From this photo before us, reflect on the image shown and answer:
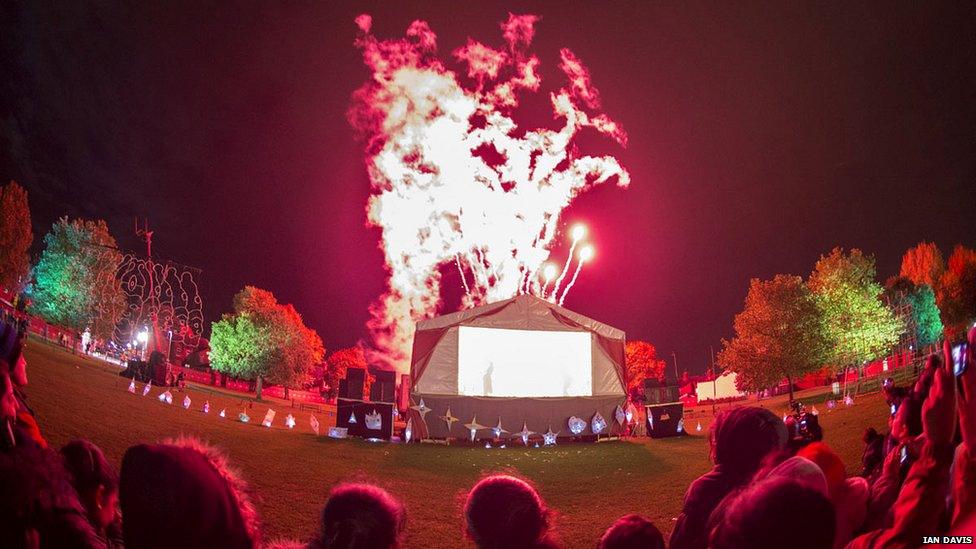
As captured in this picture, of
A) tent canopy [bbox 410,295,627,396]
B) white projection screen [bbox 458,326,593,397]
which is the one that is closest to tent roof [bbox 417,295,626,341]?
tent canopy [bbox 410,295,627,396]

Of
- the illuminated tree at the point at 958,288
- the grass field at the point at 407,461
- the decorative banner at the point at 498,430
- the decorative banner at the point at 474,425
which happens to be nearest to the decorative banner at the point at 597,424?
the grass field at the point at 407,461

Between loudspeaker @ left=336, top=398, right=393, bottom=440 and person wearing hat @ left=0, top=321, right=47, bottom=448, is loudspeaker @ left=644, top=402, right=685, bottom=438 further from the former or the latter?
person wearing hat @ left=0, top=321, right=47, bottom=448

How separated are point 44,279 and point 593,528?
195ft

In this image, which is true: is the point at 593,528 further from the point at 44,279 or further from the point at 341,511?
the point at 44,279

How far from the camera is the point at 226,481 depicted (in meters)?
2.30

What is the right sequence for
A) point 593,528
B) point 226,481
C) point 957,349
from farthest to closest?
point 593,528 → point 957,349 → point 226,481

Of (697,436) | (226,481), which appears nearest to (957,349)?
(226,481)

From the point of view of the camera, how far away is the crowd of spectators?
2.11 m

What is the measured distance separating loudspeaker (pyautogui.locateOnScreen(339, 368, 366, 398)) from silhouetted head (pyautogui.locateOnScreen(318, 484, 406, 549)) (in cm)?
1849

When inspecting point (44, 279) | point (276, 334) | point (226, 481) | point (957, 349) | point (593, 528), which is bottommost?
point (593, 528)

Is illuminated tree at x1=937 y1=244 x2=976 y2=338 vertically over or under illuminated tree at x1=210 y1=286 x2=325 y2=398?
over

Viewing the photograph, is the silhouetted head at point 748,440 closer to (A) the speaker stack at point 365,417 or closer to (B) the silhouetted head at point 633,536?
(B) the silhouetted head at point 633,536

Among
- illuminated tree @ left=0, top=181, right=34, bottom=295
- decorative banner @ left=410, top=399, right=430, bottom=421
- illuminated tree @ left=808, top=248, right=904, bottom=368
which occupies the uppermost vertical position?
illuminated tree @ left=0, top=181, right=34, bottom=295

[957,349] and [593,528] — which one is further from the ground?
[957,349]
